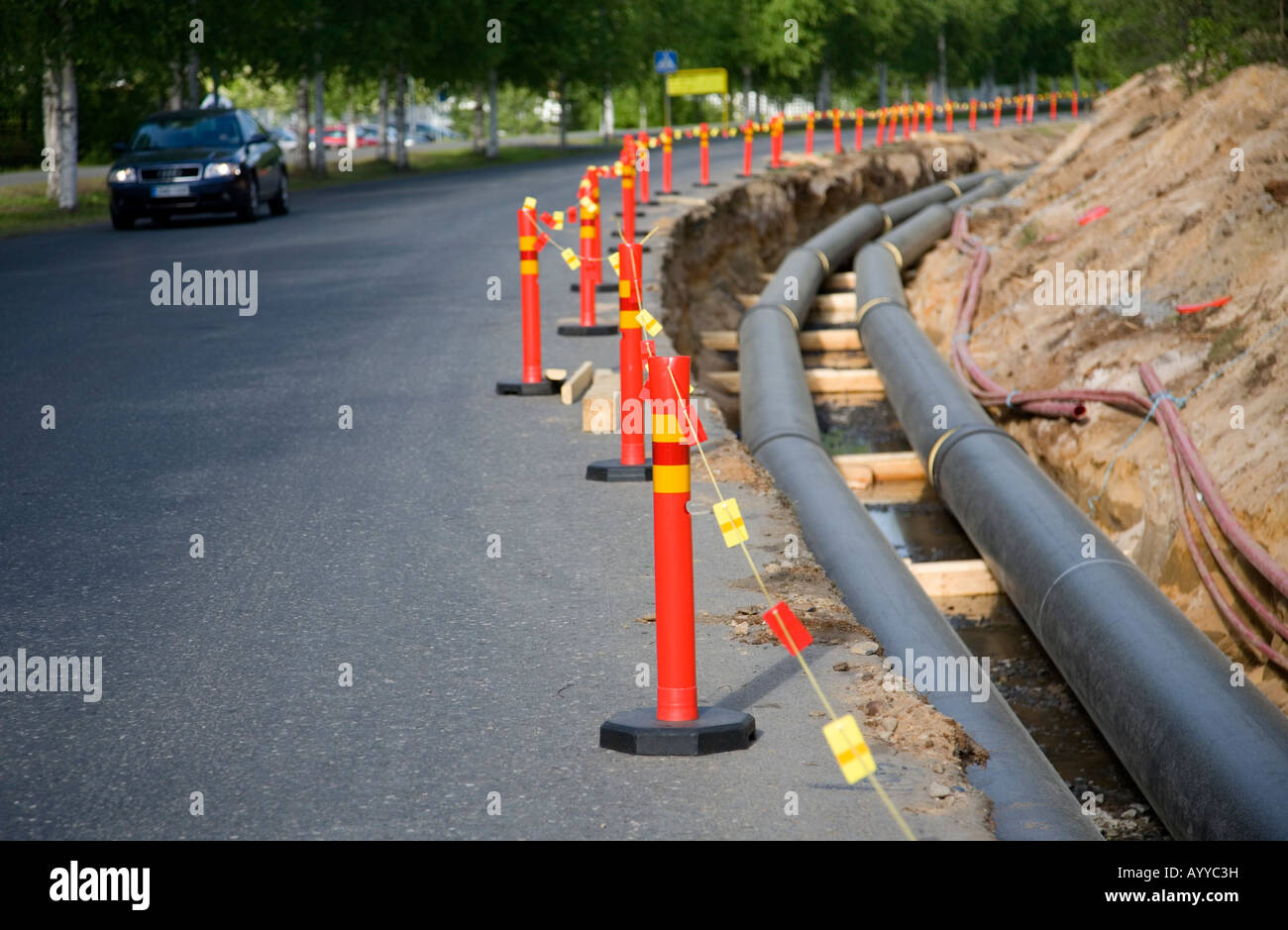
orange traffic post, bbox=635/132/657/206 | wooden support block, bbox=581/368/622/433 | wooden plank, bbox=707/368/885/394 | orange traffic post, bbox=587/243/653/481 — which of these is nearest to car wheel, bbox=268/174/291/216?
orange traffic post, bbox=635/132/657/206

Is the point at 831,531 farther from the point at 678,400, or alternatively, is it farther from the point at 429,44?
the point at 429,44

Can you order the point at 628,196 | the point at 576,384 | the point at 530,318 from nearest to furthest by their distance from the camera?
the point at 530,318 < the point at 576,384 < the point at 628,196

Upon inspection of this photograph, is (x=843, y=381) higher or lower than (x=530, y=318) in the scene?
lower

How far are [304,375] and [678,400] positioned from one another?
7126 mm

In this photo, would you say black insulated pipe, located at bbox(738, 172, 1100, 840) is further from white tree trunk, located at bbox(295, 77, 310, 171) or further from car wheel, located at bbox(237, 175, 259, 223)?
white tree trunk, located at bbox(295, 77, 310, 171)

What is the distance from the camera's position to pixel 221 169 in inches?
854

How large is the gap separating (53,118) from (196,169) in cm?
615

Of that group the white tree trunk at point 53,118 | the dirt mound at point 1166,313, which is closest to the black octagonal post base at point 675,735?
the dirt mound at point 1166,313

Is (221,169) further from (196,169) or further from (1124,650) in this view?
(1124,650)

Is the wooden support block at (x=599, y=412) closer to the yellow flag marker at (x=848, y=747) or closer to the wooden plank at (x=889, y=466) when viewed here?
the wooden plank at (x=889, y=466)

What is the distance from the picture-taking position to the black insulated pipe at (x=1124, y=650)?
6.08 meters

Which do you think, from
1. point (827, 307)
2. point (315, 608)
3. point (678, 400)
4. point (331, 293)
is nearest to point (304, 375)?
point (331, 293)

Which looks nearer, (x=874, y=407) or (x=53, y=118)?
(x=874, y=407)

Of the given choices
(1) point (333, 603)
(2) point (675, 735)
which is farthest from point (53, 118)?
(2) point (675, 735)
